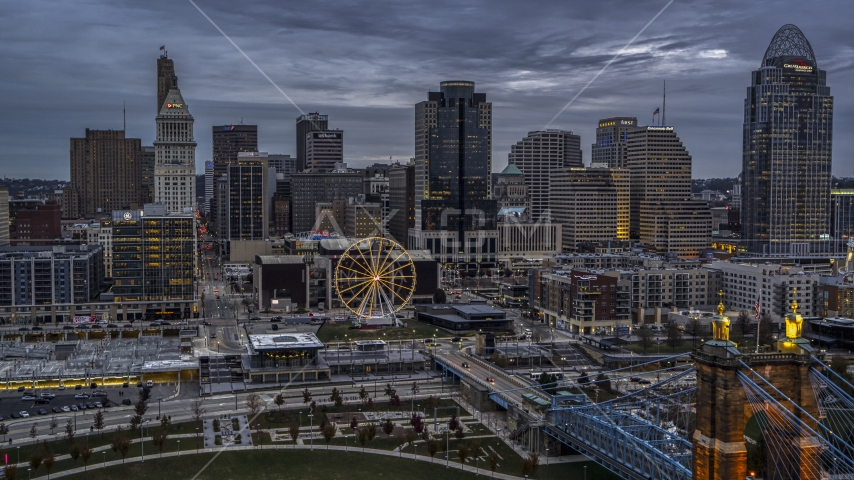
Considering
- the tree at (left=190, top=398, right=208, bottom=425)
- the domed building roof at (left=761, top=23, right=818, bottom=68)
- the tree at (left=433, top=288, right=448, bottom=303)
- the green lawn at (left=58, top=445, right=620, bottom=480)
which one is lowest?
the green lawn at (left=58, top=445, right=620, bottom=480)

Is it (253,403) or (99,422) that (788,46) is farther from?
(99,422)

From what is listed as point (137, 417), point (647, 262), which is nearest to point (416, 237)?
point (647, 262)

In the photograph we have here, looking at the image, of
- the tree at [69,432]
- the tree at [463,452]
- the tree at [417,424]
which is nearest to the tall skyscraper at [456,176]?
the tree at [417,424]

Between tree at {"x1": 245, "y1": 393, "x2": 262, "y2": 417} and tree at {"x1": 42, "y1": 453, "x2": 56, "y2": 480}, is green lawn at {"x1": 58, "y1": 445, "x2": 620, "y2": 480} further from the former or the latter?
tree at {"x1": 245, "y1": 393, "x2": 262, "y2": 417}

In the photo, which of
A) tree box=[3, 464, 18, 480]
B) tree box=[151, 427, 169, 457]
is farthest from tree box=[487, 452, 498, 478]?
tree box=[3, 464, 18, 480]

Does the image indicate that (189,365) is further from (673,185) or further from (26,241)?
(673,185)
